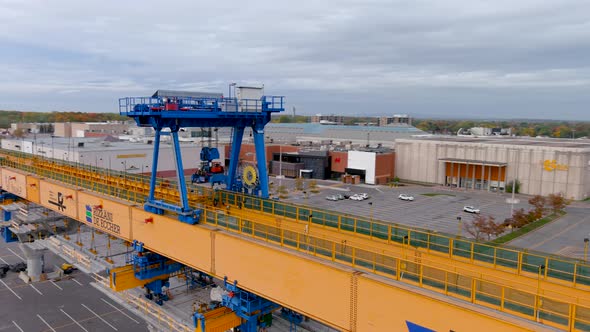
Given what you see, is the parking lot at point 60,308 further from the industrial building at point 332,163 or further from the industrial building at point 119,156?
the industrial building at point 332,163

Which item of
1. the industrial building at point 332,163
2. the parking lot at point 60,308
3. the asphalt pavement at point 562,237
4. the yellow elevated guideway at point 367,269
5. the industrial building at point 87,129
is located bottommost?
the parking lot at point 60,308

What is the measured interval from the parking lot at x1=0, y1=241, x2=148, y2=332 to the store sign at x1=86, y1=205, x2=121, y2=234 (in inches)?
265

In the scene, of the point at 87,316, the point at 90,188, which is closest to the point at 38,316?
the point at 87,316

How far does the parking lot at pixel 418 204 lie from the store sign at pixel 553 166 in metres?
5.11

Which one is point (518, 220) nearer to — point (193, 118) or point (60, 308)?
point (193, 118)

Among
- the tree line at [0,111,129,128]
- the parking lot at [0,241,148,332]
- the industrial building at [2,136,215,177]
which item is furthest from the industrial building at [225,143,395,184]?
the tree line at [0,111,129,128]

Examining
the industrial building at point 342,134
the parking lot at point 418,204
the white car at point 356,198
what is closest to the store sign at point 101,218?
the parking lot at point 418,204

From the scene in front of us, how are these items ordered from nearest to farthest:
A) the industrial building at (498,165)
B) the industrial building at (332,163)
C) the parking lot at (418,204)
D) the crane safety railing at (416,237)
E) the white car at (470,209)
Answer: the crane safety railing at (416,237) → the parking lot at (418,204) → the white car at (470,209) → the industrial building at (498,165) → the industrial building at (332,163)

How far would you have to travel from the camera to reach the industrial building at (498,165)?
184ft

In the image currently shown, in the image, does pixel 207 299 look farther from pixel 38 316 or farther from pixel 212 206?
pixel 38 316

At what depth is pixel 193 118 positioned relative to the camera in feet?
54.2

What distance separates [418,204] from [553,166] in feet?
67.6

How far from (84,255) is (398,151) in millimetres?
59152

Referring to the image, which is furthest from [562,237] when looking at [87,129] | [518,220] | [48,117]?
[48,117]
